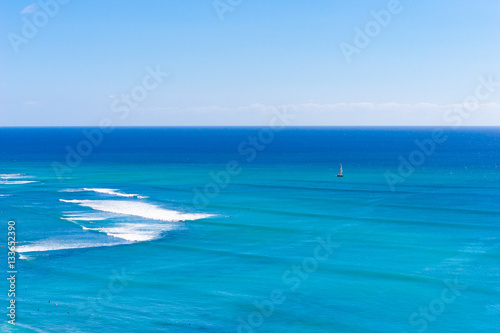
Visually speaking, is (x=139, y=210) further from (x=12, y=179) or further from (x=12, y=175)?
(x=12, y=175)

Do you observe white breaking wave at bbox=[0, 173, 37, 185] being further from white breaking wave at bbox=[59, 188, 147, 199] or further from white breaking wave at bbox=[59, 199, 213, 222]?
white breaking wave at bbox=[59, 199, 213, 222]

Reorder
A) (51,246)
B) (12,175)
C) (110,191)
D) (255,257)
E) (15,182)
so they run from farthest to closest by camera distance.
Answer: (12,175), (15,182), (110,191), (51,246), (255,257)

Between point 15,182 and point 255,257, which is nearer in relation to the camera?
point 255,257

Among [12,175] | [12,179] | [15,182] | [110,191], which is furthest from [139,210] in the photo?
[12,175]

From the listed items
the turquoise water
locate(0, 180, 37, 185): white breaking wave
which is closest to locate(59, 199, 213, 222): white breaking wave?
the turquoise water

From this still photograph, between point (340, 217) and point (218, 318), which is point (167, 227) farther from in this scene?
point (218, 318)

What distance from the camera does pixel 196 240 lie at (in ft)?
149

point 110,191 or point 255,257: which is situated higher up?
point 110,191

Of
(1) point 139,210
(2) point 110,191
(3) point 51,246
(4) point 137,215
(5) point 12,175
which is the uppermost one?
(5) point 12,175

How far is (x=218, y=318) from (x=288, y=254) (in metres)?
12.8

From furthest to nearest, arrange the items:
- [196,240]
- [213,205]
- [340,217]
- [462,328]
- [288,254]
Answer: [213,205] < [340,217] < [196,240] < [288,254] < [462,328]

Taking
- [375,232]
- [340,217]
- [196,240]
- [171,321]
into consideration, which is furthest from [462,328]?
[340,217]

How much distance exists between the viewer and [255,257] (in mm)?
40531

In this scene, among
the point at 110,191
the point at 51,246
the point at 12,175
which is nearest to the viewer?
the point at 51,246
